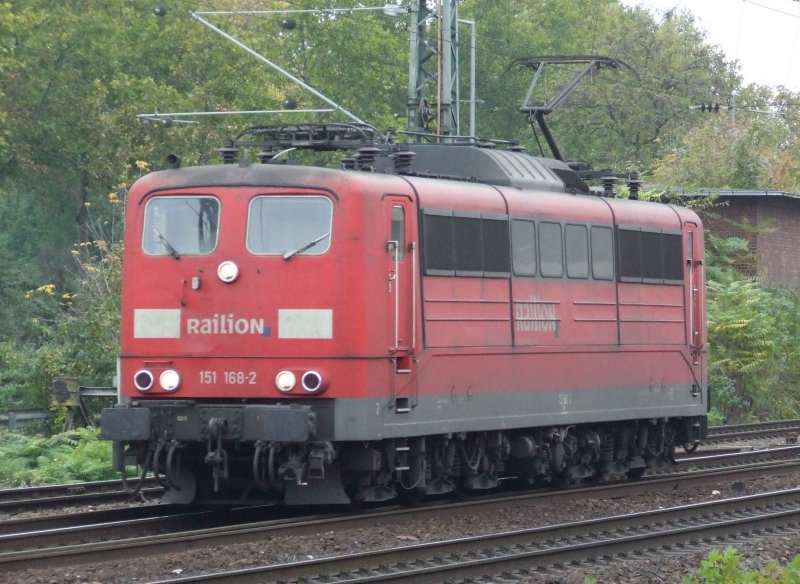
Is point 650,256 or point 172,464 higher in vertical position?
point 650,256

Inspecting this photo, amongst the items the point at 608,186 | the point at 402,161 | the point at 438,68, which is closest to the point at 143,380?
the point at 402,161

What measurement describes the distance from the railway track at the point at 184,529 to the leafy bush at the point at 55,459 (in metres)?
3.35

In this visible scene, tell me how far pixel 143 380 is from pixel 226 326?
0.93 m

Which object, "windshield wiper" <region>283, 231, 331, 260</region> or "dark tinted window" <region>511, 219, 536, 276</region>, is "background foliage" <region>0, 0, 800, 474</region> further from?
"windshield wiper" <region>283, 231, 331, 260</region>

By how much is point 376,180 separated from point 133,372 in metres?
2.74

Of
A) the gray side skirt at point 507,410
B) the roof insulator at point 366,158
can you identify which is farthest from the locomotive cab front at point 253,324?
the roof insulator at point 366,158

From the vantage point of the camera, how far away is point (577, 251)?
15.9 m

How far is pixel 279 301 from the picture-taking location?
12.7 metres

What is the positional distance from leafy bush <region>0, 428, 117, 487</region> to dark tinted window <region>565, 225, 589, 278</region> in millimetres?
5771

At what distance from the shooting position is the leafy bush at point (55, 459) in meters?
16.7

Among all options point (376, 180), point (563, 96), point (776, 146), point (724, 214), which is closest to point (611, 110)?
point (776, 146)

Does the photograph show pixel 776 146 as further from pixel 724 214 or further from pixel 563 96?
pixel 563 96

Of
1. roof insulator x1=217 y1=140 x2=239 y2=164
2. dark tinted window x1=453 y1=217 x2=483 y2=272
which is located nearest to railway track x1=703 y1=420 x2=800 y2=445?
dark tinted window x1=453 y1=217 x2=483 y2=272

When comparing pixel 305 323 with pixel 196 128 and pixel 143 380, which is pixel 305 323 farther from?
pixel 196 128
